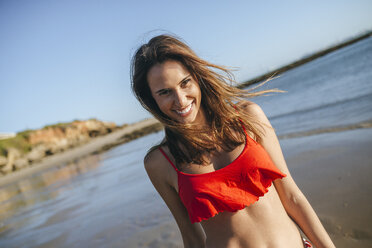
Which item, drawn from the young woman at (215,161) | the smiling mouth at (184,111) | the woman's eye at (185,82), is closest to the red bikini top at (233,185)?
the young woman at (215,161)

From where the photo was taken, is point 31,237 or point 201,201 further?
point 31,237

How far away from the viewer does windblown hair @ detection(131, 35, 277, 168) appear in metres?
1.85

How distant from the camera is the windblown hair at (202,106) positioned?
1850mm

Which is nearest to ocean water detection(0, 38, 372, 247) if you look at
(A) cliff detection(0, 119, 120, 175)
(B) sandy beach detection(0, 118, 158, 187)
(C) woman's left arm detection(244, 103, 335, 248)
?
(C) woman's left arm detection(244, 103, 335, 248)

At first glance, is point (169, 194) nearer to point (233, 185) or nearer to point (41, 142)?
point (233, 185)

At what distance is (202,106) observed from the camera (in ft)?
7.02

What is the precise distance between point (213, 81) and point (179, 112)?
0.40 meters

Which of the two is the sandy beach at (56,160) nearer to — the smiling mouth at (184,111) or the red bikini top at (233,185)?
the smiling mouth at (184,111)

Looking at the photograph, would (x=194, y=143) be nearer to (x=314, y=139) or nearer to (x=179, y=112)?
(x=179, y=112)

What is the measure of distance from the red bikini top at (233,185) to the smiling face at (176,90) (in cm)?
50

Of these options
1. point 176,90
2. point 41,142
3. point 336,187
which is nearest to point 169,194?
point 176,90

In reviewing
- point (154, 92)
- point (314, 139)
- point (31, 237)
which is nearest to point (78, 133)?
point (31, 237)

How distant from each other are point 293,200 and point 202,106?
0.99 metres

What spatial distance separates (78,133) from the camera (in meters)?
39.6
